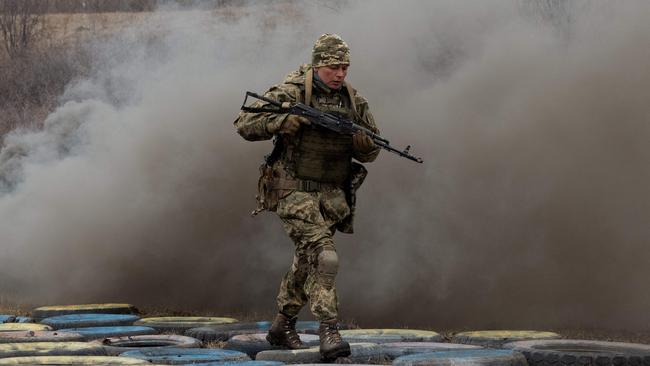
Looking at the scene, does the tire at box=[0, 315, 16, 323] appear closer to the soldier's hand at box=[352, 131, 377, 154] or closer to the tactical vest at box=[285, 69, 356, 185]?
the tactical vest at box=[285, 69, 356, 185]

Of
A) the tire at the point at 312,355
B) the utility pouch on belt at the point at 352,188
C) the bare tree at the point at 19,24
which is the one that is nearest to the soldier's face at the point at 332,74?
the utility pouch on belt at the point at 352,188

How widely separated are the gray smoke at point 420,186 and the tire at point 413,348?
1.91 metres

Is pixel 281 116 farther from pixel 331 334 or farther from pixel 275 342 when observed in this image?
pixel 275 342

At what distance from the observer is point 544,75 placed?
10219 mm

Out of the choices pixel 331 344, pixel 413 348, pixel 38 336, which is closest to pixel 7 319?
pixel 38 336

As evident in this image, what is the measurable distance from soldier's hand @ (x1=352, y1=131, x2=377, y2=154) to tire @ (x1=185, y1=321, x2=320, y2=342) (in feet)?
5.92

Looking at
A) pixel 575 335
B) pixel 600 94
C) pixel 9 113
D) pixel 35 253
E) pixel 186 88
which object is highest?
pixel 9 113

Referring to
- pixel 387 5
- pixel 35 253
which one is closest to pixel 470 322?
pixel 387 5

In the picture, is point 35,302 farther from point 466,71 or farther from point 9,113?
point 9,113

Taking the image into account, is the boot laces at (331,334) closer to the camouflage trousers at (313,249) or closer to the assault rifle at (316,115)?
the camouflage trousers at (313,249)

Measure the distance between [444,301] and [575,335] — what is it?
1.38 meters

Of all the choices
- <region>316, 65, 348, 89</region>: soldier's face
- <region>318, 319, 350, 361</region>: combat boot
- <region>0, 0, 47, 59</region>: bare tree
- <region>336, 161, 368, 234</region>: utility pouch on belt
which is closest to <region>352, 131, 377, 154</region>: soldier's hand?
<region>336, 161, 368, 234</region>: utility pouch on belt

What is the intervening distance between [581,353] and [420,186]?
3644mm

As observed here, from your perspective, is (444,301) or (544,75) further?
(544,75)
